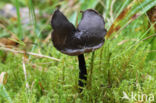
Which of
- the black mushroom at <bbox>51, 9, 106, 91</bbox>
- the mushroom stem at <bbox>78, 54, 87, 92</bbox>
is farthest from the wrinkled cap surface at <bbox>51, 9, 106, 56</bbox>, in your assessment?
the mushroom stem at <bbox>78, 54, 87, 92</bbox>

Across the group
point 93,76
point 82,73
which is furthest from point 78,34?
point 93,76

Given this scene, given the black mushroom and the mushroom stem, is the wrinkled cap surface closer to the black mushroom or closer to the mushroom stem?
the black mushroom

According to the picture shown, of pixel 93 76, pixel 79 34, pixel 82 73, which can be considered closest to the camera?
pixel 79 34

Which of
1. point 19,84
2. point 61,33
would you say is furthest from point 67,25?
point 19,84

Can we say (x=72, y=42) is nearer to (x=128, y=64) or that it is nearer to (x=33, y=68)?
(x=128, y=64)

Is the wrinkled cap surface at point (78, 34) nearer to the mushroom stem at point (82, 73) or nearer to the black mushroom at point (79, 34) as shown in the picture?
the black mushroom at point (79, 34)

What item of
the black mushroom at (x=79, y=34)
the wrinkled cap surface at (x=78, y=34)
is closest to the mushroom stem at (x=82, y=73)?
the black mushroom at (x=79, y=34)

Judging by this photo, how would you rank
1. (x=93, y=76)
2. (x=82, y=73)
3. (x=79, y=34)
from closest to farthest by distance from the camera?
1. (x=79, y=34)
2. (x=82, y=73)
3. (x=93, y=76)

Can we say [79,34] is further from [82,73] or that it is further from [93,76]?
[93,76]
